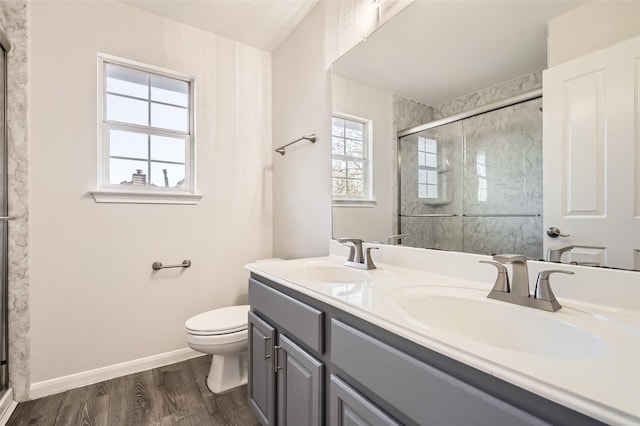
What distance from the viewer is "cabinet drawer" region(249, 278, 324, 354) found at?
1013mm

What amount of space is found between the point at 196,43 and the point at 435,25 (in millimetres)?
1832

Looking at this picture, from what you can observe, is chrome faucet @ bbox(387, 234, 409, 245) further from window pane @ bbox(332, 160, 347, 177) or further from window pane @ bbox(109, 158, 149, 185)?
window pane @ bbox(109, 158, 149, 185)

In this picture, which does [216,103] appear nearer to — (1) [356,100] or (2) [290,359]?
(1) [356,100]

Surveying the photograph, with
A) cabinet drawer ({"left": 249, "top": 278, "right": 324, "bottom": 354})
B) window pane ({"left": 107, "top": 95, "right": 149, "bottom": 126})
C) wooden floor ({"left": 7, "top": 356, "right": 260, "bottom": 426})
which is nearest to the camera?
cabinet drawer ({"left": 249, "top": 278, "right": 324, "bottom": 354})

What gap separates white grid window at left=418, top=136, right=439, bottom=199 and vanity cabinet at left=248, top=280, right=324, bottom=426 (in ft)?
2.40

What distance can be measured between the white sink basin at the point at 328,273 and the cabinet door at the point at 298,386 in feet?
1.07

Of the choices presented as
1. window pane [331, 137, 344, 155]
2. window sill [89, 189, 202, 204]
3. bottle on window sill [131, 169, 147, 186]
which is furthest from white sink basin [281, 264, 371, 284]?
bottle on window sill [131, 169, 147, 186]

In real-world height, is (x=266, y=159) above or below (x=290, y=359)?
above

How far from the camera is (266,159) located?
2602 mm

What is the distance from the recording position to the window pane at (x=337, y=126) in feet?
5.93

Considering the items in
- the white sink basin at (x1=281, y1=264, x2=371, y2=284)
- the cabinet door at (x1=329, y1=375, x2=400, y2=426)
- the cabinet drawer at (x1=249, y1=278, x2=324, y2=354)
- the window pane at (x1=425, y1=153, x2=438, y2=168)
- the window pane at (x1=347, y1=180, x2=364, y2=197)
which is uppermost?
the window pane at (x1=425, y1=153, x2=438, y2=168)

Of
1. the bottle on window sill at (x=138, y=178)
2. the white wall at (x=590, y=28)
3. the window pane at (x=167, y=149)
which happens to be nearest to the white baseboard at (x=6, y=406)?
the bottle on window sill at (x=138, y=178)

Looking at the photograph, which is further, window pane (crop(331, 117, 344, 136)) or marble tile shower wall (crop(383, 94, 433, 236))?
window pane (crop(331, 117, 344, 136))

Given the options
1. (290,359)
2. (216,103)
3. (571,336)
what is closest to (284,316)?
(290,359)
